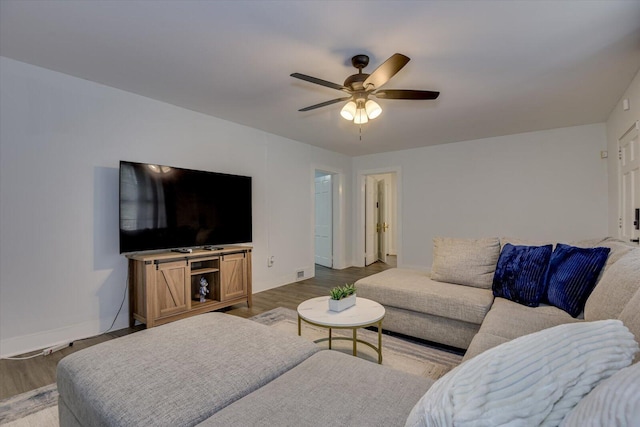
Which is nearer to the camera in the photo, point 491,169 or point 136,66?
point 136,66

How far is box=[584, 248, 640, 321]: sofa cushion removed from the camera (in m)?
1.30

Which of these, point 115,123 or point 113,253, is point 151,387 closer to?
point 113,253

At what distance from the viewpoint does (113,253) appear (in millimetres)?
2982

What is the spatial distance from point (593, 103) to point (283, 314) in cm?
427

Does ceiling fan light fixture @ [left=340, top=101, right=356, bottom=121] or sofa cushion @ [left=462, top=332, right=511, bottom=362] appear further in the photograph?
ceiling fan light fixture @ [left=340, top=101, right=356, bottom=121]

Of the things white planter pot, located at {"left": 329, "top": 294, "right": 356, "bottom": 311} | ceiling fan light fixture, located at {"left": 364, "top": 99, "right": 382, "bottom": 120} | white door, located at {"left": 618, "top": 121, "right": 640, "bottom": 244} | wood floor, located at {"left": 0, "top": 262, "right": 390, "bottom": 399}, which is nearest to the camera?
wood floor, located at {"left": 0, "top": 262, "right": 390, "bottom": 399}

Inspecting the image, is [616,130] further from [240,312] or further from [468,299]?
[240,312]

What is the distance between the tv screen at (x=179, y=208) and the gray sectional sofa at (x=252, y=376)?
1661 millimetres

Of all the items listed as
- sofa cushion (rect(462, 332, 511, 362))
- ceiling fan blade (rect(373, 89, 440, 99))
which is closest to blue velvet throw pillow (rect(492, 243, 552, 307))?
sofa cushion (rect(462, 332, 511, 362))

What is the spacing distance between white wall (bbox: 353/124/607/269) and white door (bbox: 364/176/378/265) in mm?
550

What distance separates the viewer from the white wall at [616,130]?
2732 millimetres

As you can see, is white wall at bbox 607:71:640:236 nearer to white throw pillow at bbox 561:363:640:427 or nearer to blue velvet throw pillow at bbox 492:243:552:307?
blue velvet throw pillow at bbox 492:243:552:307

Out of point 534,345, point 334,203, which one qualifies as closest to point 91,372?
point 534,345

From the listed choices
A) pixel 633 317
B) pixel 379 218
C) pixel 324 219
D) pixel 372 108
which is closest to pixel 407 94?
pixel 372 108
